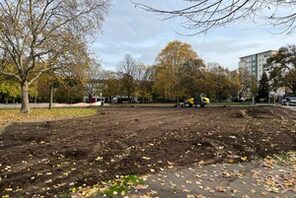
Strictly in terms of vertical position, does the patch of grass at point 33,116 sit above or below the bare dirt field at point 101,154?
above

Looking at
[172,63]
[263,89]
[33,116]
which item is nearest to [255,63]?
[263,89]

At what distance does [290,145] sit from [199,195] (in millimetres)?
7351

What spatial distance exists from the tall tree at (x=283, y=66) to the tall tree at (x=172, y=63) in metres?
20.0

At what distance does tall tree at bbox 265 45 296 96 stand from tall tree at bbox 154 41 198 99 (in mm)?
19966

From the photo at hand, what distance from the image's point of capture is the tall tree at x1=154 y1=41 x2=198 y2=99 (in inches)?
2749

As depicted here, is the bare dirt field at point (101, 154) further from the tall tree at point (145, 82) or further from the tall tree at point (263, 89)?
the tall tree at point (263, 89)

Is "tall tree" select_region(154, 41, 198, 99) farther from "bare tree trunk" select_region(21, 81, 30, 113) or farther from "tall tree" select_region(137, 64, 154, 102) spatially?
"bare tree trunk" select_region(21, 81, 30, 113)

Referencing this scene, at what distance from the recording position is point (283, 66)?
261 ft

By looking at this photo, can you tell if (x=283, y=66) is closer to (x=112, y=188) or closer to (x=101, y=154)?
(x=101, y=154)

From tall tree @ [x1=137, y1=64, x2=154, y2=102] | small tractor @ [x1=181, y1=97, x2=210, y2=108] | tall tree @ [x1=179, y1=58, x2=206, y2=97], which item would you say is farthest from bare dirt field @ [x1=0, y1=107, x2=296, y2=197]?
tall tree @ [x1=137, y1=64, x2=154, y2=102]

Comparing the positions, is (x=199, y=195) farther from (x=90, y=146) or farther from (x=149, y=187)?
(x=90, y=146)

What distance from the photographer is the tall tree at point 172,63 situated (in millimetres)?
69812

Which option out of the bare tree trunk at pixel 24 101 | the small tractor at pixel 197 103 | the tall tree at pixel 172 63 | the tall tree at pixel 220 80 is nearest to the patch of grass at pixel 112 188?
the bare tree trunk at pixel 24 101

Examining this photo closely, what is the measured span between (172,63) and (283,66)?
25.2 meters
